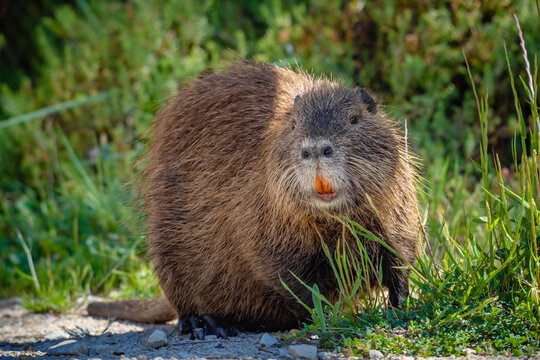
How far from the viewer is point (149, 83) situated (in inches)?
219

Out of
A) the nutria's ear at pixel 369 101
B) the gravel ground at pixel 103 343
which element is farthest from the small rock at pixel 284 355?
the nutria's ear at pixel 369 101

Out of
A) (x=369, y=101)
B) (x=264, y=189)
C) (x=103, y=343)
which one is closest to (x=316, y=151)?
(x=264, y=189)

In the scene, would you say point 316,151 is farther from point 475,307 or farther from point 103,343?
point 103,343

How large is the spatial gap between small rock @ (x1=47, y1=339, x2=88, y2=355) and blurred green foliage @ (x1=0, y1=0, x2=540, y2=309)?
81 centimetres

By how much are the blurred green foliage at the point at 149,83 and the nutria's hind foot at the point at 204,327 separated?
713mm

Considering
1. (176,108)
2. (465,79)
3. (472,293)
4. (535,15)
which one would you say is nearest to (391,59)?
(465,79)

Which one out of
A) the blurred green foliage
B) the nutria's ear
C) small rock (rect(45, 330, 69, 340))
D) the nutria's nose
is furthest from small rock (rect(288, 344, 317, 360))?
the blurred green foliage

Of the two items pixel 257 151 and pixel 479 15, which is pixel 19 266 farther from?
pixel 479 15

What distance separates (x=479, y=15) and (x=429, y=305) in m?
3.04

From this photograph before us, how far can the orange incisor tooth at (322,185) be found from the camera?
2469 mm

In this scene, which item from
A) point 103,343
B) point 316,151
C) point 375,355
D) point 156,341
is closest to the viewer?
point 375,355

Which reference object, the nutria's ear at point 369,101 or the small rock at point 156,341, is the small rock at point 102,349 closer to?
the small rock at point 156,341

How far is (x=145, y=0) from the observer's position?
572cm

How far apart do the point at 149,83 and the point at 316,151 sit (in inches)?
133
